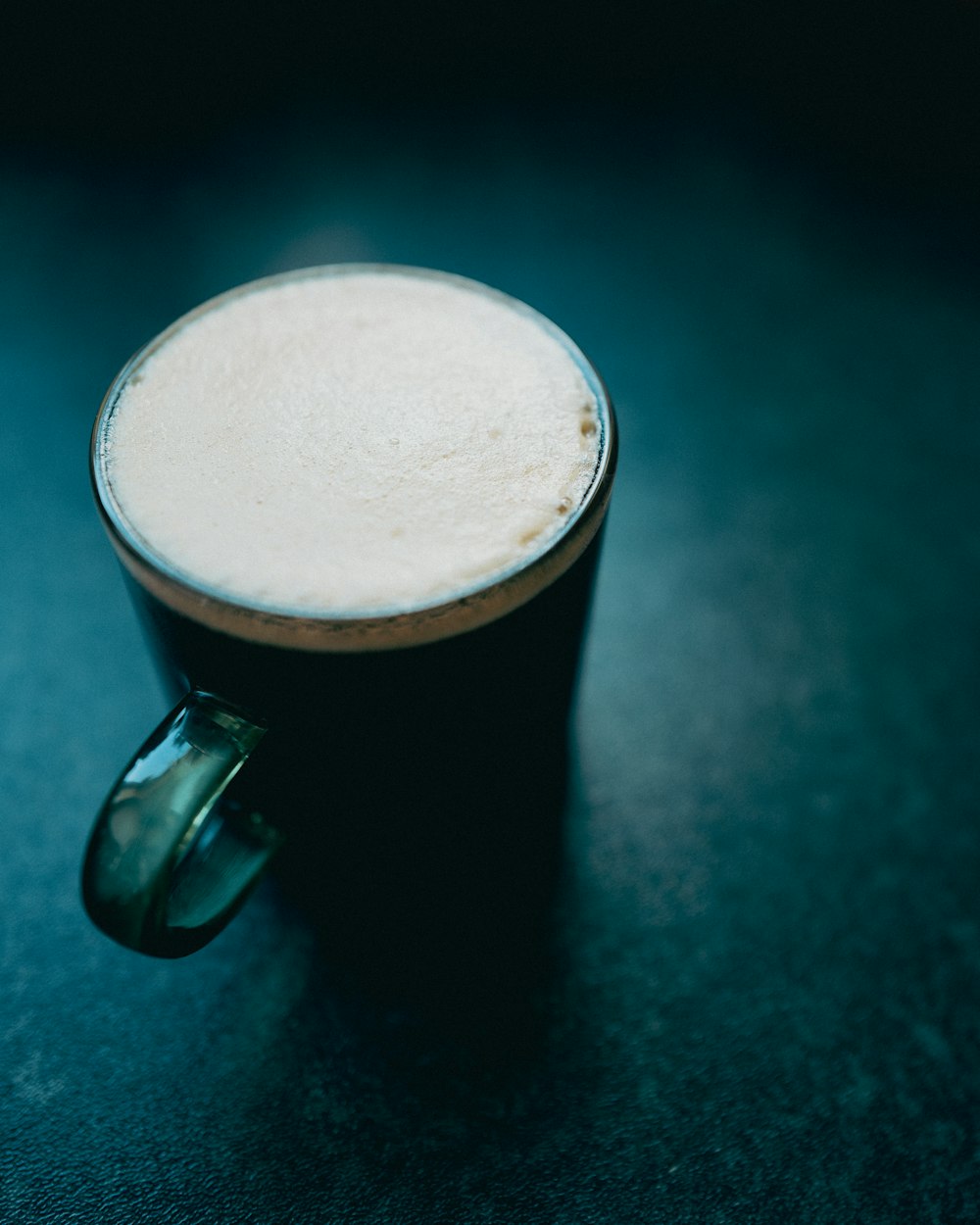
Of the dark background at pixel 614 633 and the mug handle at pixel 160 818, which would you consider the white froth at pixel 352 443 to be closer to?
the mug handle at pixel 160 818

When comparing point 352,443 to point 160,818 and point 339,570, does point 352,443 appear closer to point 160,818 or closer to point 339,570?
point 339,570

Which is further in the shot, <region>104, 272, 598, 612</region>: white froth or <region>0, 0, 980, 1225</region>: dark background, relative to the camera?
<region>0, 0, 980, 1225</region>: dark background

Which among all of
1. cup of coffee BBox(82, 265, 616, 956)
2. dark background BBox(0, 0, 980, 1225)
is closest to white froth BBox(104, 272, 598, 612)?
cup of coffee BBox(82, 265, 616, 956)

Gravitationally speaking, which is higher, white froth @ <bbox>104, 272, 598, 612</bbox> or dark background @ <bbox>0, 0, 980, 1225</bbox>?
white froth @ <bbox>104, 272, 598, 612</bbox>

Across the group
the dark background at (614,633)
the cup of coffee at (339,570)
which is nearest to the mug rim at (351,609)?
the cup of coffee at (339,570)

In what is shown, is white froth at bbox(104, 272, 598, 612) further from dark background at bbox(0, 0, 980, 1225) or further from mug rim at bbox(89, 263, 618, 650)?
dark background at bbox(0, 0, 980, 1225)

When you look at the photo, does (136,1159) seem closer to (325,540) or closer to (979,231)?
(325,540)
